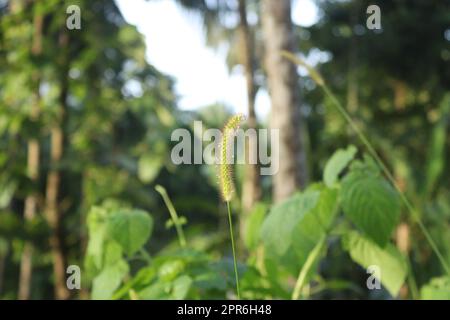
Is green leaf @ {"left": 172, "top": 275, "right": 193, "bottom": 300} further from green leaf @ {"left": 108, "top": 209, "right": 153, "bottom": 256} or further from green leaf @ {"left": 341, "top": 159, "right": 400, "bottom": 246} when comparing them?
green leaf @ {"left": 341, "top": 159, "right": 400, "bottom": 246}

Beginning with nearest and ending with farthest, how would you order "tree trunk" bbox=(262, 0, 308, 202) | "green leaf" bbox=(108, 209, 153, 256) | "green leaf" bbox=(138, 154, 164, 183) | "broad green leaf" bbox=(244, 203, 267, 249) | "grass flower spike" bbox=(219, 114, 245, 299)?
"grass flower spike" bbox=(219, 114, 245, 299) < "green leaf" bbox=(108, 209, 153, 256) < "broad green leaf" bbox=(244, 203, 267, 249) < "tree trunk" bbox=(262, 0, 308, 202) < "green leaf" bbox=(138, 154, 164, 183)

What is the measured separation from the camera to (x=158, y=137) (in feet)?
42.9

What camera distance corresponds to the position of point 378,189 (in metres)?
1.07

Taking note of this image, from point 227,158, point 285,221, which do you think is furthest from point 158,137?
point 227,158

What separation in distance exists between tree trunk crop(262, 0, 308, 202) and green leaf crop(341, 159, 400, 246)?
2031mm

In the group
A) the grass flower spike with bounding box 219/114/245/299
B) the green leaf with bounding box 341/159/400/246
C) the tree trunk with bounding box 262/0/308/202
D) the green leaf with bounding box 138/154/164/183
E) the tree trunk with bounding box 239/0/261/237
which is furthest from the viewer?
the green leaf with bounding box 138/154/164/183

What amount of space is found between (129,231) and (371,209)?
0.45m

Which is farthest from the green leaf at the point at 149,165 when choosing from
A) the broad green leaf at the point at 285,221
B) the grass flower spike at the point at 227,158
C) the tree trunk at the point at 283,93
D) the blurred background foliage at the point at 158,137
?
the grass flower spike at the point at 227,158

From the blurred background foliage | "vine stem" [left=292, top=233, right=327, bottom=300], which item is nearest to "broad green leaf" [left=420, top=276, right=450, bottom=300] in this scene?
the blurred background foliage

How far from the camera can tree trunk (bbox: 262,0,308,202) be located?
3.12 meters

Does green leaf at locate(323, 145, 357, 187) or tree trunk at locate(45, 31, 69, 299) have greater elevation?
tree trunk at locate(45, 31, 69, 299)
